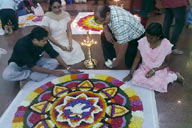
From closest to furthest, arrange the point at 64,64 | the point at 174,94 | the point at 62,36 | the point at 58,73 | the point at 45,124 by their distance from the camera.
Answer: the point at 45,124 → the point at 174,94 → the point at 58,73 → the point at 64,64 → the point at 62,36

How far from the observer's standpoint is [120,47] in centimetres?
217

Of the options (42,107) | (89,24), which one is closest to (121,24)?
(42,107)

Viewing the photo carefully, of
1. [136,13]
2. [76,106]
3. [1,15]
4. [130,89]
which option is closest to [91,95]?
[76,106]

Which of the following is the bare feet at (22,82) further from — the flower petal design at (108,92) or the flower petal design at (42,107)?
the flower petal design at (108,92)

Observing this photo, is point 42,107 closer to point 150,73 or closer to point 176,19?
point 150,73

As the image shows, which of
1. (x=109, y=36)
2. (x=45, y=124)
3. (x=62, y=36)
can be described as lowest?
(x=45, y=124)

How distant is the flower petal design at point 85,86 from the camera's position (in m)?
2.29

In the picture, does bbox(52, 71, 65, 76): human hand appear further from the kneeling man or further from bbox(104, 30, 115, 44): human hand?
bbox(104, 30, 115, 44): human hand

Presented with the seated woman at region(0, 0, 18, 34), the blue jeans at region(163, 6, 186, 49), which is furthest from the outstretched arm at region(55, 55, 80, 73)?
the seated woman at region(0, 0, 18, 34)

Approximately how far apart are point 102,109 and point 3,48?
8.10 feet

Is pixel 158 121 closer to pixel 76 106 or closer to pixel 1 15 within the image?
pixel 76 106

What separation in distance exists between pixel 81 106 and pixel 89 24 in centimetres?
261

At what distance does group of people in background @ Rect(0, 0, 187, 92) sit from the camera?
2.05 metres

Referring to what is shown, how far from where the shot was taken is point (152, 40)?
2.03 m
